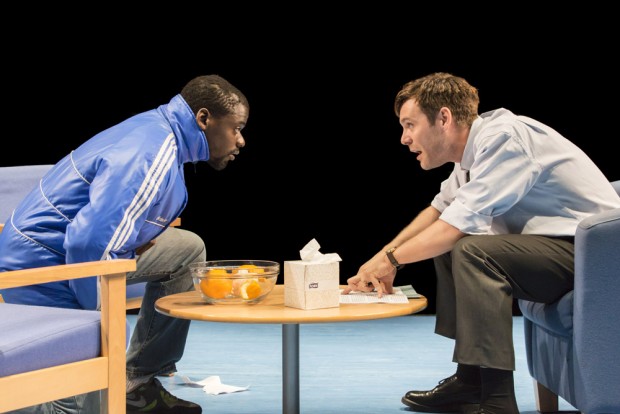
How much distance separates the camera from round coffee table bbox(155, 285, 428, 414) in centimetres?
211

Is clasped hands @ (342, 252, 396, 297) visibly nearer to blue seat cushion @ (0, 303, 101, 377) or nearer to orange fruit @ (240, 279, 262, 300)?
orange fruit @ (240, 279, 262, 300)

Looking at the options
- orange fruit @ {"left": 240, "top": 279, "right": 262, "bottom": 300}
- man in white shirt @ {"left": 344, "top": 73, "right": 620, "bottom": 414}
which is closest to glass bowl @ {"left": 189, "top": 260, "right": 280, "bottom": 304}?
orange fruit @ {"left": 240, "top": 279, "right": 262, "bottom": 300}

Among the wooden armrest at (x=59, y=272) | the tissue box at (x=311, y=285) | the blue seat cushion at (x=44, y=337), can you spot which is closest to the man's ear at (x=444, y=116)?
the tissue box at (x=311, y=285)

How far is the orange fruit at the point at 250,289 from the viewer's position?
91.6 inches

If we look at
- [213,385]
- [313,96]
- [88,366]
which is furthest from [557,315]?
[313,96]

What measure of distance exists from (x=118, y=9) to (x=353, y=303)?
3.04 m

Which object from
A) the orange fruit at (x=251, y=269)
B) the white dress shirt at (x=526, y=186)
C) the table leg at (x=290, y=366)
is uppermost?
the white dress shirt at (x=526, y=186)

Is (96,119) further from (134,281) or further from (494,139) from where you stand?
(494,139)

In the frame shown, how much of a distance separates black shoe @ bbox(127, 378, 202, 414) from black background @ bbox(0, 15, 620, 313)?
205 centimetres

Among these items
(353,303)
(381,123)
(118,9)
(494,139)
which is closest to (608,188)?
(494,139)

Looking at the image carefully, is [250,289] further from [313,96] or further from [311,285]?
[313,96]

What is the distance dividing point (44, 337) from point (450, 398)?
142 centimetres

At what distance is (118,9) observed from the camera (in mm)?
4844

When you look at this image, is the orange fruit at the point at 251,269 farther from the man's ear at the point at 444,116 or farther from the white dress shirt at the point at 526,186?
the man's ear at the point at 444,116
